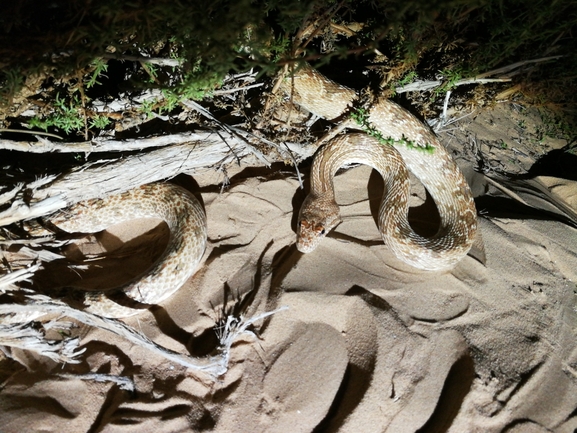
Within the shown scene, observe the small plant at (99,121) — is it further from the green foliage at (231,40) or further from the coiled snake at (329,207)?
the coiled snake at (329,207)

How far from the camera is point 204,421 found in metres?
2.78

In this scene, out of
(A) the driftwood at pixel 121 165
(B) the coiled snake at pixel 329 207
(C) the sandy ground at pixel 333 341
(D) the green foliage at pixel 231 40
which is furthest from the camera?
(A) the driftwood at pixel 121 165

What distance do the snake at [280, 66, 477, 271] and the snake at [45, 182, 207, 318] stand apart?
4.16 ft

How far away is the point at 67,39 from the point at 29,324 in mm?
2554

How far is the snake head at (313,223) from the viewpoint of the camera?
12.8 feet

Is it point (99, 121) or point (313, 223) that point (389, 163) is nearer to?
point (313, 223)

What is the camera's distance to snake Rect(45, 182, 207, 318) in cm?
343

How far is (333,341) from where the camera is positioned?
128 inches

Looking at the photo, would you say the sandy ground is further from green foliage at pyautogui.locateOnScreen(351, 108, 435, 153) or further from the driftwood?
green foliage at pyautogui.locateOnScreen(351, 108, 435, 153)

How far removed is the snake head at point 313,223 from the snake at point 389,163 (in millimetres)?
12

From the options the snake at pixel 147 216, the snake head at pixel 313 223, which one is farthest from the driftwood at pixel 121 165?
the snake head at pixel 313 223

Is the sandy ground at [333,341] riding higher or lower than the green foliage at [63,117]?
lower

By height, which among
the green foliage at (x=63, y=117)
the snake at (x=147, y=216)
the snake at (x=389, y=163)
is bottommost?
the snake at (x=147, y=216)

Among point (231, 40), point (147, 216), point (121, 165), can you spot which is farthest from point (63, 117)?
point (231, 40)
